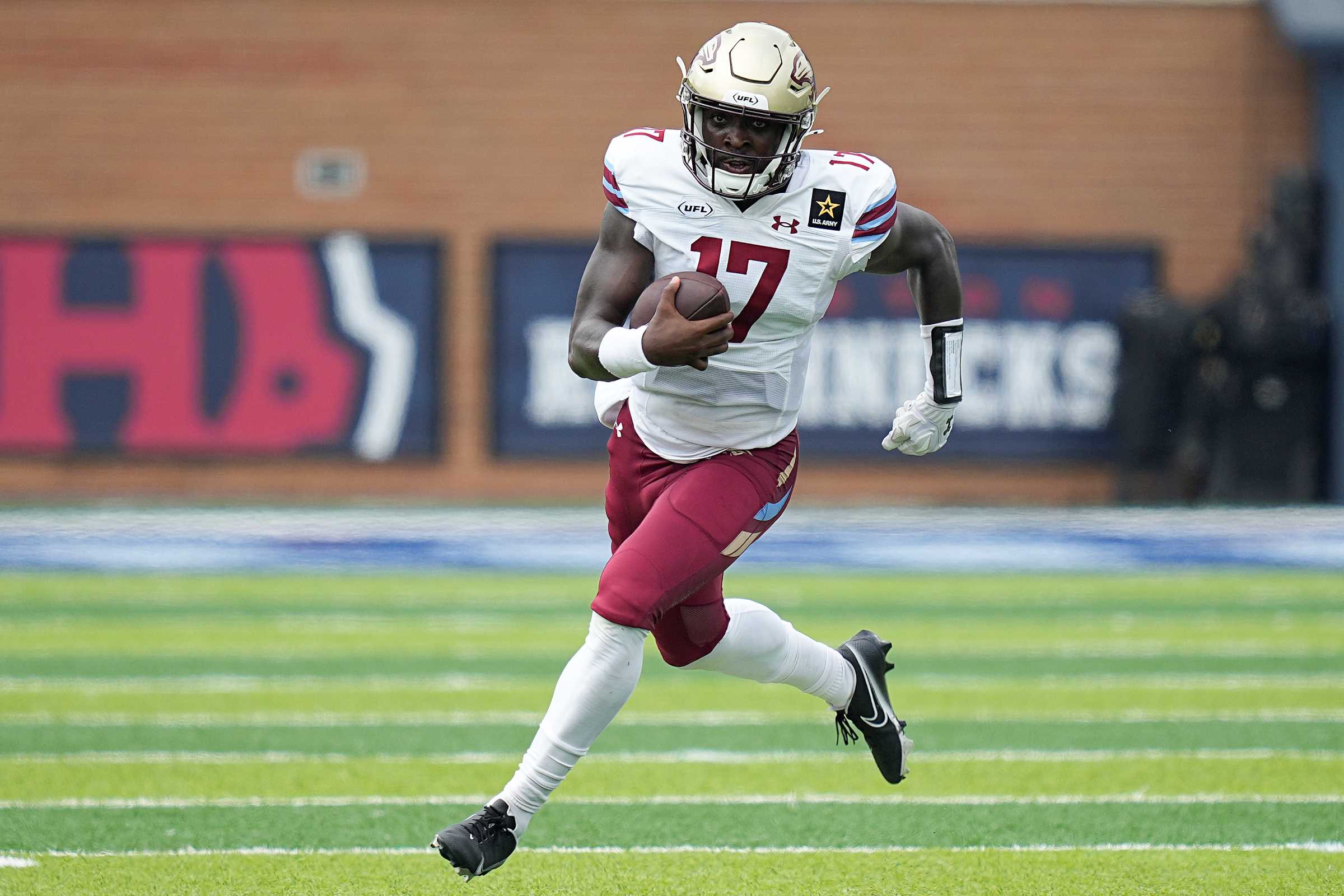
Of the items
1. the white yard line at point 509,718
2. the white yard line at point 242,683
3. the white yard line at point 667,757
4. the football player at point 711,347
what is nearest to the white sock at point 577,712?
the football player at point 711,347

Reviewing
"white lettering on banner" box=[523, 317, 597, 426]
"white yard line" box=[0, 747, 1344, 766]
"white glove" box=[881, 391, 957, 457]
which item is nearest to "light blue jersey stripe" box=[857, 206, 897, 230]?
"white glove" box=[881, 391, 957, 457]

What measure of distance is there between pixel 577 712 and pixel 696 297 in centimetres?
79

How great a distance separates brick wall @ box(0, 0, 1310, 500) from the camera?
43.4 ft

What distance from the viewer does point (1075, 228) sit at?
1355cm

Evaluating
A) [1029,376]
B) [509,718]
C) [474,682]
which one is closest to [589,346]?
[509,718]

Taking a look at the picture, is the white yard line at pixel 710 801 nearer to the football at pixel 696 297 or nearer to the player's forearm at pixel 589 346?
the player's forearm at pixel 589 346

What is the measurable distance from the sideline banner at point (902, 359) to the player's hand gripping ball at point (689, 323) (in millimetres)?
10001

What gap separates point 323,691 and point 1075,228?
9.19 meters

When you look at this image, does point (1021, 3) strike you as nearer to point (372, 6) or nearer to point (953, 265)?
point (372, 6)

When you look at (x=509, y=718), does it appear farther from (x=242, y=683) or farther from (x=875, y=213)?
(x=875, y=213)

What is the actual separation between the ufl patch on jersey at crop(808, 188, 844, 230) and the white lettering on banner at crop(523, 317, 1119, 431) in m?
9.71

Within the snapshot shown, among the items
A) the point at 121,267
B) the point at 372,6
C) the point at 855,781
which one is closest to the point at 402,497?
the point at 121,267

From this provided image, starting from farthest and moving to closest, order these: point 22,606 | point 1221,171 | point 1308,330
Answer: point 1221,171 < point 1308,330 < point 22,606

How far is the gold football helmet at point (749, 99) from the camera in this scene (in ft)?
10.7
